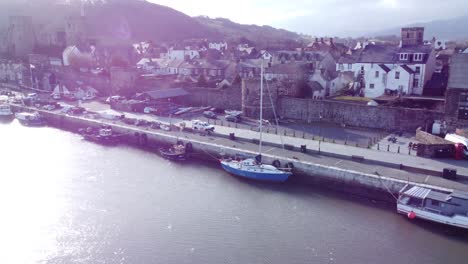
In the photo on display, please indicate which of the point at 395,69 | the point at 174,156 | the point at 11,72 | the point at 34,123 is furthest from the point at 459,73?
Result: the point at 11,72

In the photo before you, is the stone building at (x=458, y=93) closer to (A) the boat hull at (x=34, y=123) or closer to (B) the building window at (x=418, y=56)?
(B) the building window at (x=418, y=56)

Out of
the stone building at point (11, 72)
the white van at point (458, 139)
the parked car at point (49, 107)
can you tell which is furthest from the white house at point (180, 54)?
the white van at point (458, 139)

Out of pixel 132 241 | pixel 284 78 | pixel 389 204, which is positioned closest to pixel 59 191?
pixel 132 241

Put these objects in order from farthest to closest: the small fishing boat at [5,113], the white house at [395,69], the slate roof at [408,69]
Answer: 1. the small fishing boat at [5,113]
2. the white house at [395,69]
3. the slate roof at [408,69]

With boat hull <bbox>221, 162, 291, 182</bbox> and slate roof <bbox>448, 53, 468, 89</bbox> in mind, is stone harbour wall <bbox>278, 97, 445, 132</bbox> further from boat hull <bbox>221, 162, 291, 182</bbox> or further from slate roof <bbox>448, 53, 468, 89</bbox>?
boat hull <bbox>221, 162, 291, 182</bbox>

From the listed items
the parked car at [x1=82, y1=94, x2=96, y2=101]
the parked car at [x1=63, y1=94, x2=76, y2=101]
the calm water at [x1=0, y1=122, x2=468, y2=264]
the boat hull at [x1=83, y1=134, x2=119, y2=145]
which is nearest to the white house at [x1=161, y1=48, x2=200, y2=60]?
the parked car at [x1=82, y1=94, x2=96, y2=101]

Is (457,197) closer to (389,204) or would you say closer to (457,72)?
(389,204)
